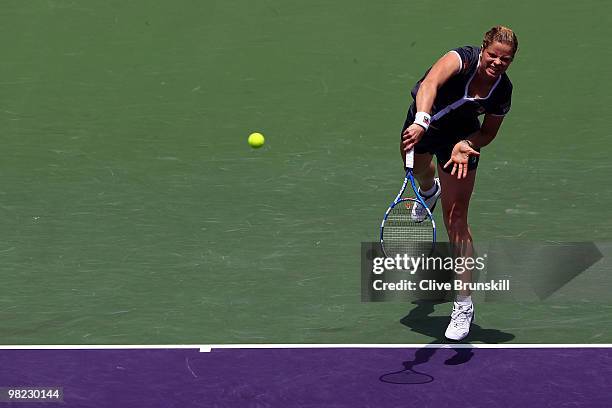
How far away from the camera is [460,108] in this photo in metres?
10.1

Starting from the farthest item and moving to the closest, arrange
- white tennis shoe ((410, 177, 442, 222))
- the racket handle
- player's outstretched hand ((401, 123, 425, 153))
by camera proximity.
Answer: white tennis shoe ((410, 177, 442, 222))
the racket handle
player's outstretched hand ((401, 123, 425, 153))

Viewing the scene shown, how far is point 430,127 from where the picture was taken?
10289mm

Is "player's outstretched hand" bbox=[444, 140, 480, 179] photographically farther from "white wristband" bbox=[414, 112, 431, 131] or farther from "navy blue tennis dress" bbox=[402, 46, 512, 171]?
"navy blue tennis dress" bbox=[402, 46, 512, 171]

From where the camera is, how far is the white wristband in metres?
9.28

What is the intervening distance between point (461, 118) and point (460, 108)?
0.43 ft

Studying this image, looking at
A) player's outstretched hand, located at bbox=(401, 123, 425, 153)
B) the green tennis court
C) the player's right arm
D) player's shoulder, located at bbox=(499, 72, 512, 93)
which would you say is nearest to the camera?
player's outstretched hand, located at bbox=(401, 123, 425, 153)

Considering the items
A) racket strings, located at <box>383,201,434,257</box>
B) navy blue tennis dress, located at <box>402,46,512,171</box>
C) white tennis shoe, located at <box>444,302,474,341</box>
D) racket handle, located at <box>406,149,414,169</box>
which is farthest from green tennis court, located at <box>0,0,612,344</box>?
racket handle, located at <box>406,149,414,169</box>

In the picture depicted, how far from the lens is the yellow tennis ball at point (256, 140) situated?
14.2 m

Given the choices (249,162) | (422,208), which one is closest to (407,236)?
(422,208)

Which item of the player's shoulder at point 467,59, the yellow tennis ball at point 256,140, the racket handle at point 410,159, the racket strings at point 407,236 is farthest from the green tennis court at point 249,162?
the player's shoulder at point 467,59

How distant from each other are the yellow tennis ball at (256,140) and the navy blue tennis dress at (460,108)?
387 centimetres

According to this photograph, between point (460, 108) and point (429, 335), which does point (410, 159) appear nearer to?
point (460, 108)
